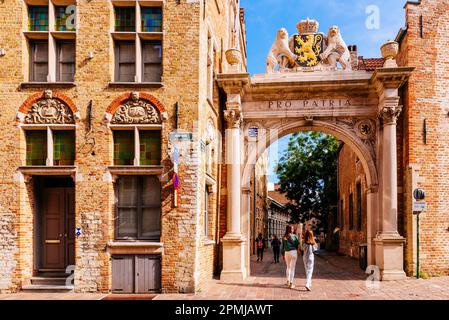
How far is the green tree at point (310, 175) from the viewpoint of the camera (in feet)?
113

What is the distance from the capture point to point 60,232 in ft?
41.6

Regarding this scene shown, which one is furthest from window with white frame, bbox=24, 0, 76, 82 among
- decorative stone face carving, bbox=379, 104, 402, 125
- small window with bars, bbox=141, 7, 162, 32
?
decorative stone face carving, bbox=379, 104, 402, 125

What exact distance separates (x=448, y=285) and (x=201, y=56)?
8836mm

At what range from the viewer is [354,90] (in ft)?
49.8

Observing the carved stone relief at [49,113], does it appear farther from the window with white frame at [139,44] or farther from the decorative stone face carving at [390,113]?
the decorative stone face carving at [390,113]

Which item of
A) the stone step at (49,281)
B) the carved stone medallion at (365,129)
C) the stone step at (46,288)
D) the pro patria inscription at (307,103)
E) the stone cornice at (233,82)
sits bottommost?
the stone step at (46,288)

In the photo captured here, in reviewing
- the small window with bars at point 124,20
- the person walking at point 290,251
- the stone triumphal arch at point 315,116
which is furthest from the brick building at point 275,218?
the small window with bars at point 124,20

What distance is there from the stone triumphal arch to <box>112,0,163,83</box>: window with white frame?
2.72 m

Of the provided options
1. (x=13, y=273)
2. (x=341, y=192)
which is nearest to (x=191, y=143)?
(x=13, y=273)

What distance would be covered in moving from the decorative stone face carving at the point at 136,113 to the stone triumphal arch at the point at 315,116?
3236 millimetres

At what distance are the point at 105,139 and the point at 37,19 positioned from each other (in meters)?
3.72

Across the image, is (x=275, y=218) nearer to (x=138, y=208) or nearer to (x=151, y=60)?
(x=138, y=208)

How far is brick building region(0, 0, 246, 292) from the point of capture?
11.9 m

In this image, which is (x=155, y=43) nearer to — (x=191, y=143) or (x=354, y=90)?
(x=191, y=143)
